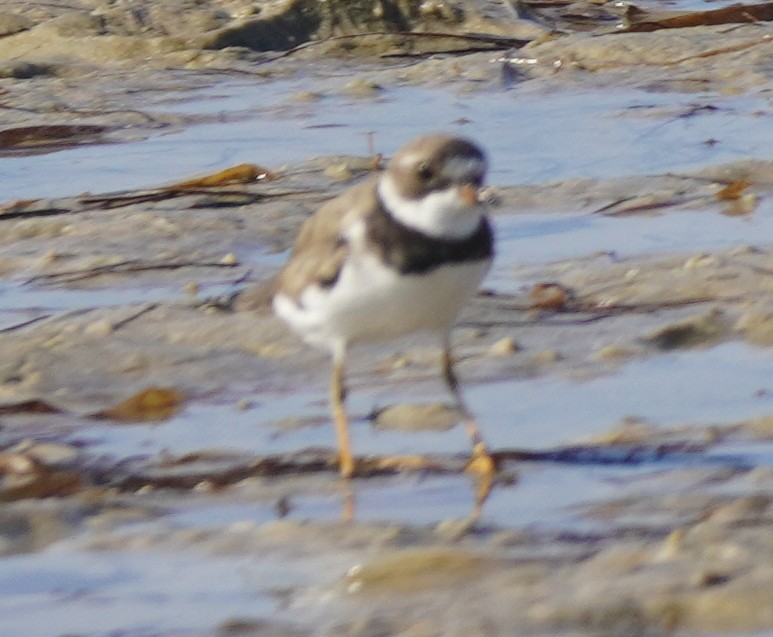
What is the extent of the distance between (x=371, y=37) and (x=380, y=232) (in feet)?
20.9

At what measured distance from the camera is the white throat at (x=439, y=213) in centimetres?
371

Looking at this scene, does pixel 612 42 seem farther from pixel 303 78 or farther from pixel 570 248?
pixel 570 248

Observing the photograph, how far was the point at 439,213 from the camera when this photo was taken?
3727 millimetres

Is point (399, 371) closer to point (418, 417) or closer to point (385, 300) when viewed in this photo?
point (418, 417)

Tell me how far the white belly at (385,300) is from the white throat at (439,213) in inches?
2.9

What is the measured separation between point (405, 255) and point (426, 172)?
21 centimetres

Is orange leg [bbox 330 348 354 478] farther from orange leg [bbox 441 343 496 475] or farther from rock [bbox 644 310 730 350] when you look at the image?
rock [bbox 644 310 730 350]

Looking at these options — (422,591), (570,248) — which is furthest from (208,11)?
(422,591)

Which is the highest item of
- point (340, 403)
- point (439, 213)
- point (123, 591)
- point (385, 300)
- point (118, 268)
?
point (439, 213)

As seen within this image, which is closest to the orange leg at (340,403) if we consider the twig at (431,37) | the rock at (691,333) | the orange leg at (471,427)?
the orange leg at (471,427)

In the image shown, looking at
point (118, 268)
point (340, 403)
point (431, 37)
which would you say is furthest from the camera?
point (431, 37)

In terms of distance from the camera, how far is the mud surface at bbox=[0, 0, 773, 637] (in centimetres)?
297

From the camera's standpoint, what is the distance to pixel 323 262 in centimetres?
389

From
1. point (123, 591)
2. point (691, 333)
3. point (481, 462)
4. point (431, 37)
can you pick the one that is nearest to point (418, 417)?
point (481, 462)
